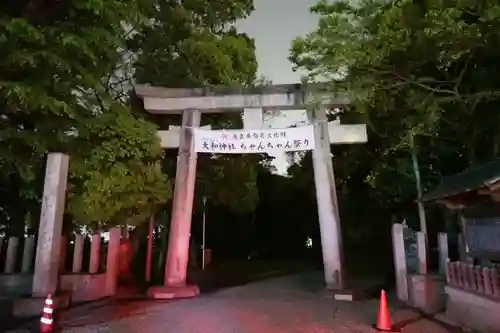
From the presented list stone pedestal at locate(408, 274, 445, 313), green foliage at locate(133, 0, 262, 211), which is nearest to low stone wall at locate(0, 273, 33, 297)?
green foliage at locate(133, 0, 262, 211)

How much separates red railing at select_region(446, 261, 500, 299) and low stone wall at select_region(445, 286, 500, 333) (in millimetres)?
92

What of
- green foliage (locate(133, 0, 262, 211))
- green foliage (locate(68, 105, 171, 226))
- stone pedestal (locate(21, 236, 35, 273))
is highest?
green foliage (locate(133, 0, 262, 211))

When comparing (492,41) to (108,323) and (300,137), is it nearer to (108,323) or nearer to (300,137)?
(300,137)

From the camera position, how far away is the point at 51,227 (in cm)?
999

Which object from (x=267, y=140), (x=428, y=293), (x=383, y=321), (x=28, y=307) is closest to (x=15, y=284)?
(x=28, y=307)

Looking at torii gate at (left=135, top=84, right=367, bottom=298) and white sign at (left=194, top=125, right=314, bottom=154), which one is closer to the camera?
torii gate at (left=135, top=84, right=367, bottom=298)

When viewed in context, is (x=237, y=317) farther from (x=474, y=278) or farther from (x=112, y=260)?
(x=112, y=260)

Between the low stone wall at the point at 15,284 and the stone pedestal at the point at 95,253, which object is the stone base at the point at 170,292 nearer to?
the stone pedestal at the point at 95,253

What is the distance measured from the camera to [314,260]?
28.4 metres

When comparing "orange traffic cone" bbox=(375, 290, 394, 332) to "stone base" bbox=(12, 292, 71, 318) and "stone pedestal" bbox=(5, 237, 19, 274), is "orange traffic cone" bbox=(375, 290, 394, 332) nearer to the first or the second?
"stone base" bbox=(12, 292, 71, 318)

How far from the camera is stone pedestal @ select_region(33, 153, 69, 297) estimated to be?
9.69 meters

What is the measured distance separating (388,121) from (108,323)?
33.8ft

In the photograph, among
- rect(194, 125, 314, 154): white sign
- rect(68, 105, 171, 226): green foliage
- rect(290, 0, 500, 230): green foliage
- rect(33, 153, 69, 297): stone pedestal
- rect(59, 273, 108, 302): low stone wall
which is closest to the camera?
rect(290, 0, 500, 230): green foliage

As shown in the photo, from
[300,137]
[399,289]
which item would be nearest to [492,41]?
[300,137]
